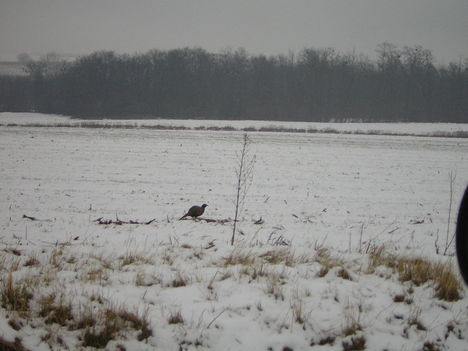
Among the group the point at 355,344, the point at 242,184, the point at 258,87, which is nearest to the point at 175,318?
the point at 355,344

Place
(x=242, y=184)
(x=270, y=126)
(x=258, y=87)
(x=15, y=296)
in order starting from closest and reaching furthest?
(x=15, y=296)
(x=242, y=184)
(x=270, y=126)
(x=258, y=87)

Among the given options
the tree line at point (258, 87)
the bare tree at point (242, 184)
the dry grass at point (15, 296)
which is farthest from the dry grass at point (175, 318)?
the tree line at point (258, 87)

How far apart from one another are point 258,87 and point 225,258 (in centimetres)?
7973

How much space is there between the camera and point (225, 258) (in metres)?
4.89

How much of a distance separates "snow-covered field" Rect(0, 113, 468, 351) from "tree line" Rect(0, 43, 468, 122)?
194 ft

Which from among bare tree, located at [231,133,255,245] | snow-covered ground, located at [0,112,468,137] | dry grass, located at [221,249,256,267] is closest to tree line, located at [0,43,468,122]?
snow-covered ground, located at [0,112,468,137]

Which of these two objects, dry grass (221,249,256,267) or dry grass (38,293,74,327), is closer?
dry grass (38,293,74,327)

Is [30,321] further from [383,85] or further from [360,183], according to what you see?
[383,85]

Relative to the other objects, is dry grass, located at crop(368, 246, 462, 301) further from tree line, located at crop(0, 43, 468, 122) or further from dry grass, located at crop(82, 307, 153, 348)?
tree line, located at crop(0, 43, 468, 122)

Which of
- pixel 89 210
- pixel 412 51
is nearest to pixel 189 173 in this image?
pixel 89 210

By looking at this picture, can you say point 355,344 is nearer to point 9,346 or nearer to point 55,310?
point 55,310

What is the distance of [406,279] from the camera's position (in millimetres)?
4047

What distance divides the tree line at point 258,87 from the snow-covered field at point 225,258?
59060 millimetres

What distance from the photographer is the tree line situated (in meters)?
76.2
